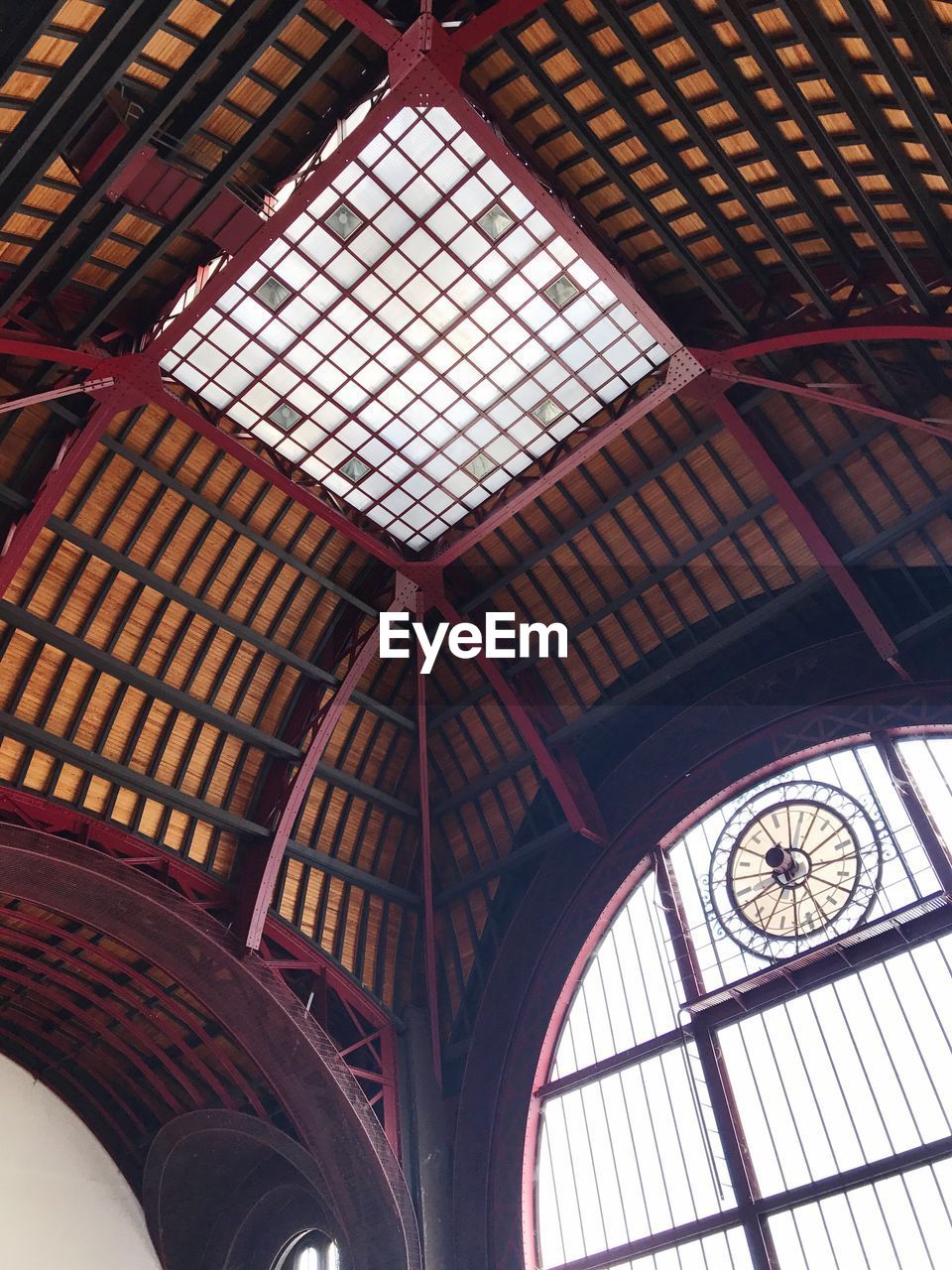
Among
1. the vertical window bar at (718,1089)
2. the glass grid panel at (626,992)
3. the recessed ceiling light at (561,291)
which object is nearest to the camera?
the vertical window bar at (718,1089)

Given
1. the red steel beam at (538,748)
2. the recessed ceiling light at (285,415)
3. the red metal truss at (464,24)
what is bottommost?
the red steel beam at (538,748)

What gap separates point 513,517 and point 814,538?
30.4 feet

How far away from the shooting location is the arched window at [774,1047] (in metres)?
24.4

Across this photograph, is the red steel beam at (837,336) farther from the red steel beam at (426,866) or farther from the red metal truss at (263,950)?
the red metal truss at (263,950)

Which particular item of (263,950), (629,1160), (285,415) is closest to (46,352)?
(285,415)

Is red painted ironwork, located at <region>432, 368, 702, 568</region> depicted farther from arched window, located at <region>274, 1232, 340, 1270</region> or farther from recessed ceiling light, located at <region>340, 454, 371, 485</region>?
arched window, located at <region>274, 1232, 340, 1270</region>

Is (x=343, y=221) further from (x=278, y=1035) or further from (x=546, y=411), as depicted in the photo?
(x=278, y=1035)

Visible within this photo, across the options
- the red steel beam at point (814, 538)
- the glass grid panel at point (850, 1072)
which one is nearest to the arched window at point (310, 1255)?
the glass grid panel at point (850, 1072)

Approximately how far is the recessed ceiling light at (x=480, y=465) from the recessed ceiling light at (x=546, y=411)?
195 centimetres

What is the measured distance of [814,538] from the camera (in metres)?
29.1

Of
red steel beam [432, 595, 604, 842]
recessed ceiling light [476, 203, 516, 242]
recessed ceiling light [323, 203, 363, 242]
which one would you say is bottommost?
red steel beam [432, 595, 604, 842]

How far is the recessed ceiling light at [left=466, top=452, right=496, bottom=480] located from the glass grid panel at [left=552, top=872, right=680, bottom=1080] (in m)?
12.8

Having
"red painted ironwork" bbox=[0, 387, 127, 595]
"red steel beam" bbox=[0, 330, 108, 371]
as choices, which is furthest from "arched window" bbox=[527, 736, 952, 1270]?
"red steel beam" bbox=[0, 330, 108, 371]

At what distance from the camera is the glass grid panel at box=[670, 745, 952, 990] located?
2666 centimetres
